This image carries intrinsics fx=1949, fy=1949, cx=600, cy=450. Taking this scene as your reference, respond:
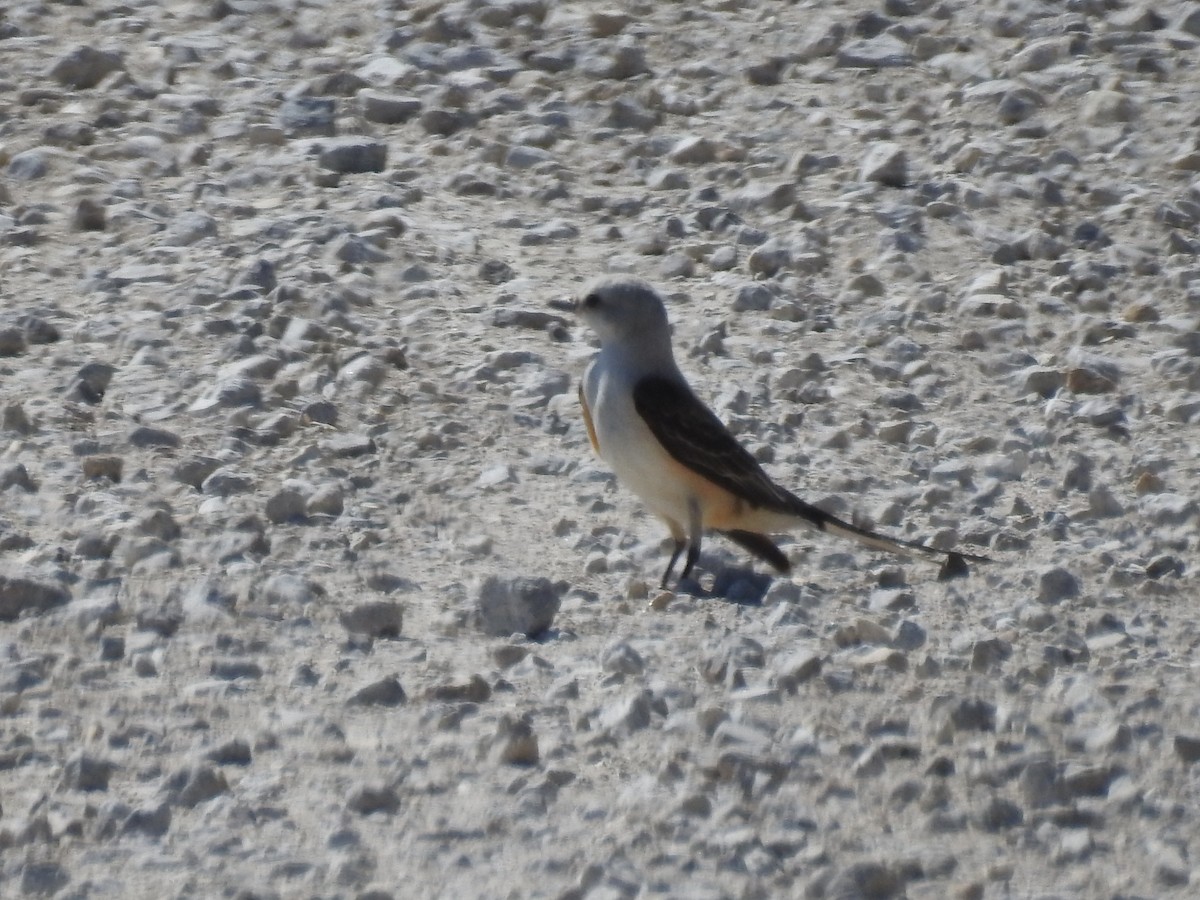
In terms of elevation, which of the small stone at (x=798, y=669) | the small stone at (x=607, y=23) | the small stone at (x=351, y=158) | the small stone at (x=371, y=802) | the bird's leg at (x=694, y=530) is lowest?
the small stone at (x=607, y=23)

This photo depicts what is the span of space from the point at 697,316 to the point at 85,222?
2766 mm

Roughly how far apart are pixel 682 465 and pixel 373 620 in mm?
1265


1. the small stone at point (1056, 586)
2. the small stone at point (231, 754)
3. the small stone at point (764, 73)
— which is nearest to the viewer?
the small stone at point (231, 754)

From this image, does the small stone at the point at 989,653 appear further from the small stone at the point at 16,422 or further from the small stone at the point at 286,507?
the small stone at the point at 16,422

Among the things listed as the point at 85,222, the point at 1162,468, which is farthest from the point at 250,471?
the point at 1162,468

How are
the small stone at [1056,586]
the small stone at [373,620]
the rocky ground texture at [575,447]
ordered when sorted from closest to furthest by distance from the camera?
the rocky ground texture at [575,447], the small stone at [373,620], the small stone at [1056,586]

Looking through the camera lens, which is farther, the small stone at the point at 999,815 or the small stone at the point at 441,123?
the small stone at the point at 441,123

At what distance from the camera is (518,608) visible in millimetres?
5930

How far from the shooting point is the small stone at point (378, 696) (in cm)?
544

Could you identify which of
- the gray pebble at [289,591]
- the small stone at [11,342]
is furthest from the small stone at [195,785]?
the small stone at [11,342]

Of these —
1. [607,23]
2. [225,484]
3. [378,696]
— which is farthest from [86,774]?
[607,23]

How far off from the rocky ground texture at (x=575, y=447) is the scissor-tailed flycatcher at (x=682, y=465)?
16 centimetres

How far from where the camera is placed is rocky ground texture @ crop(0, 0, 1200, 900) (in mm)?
4930

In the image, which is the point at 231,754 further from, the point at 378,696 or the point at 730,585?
the point at 730,585
